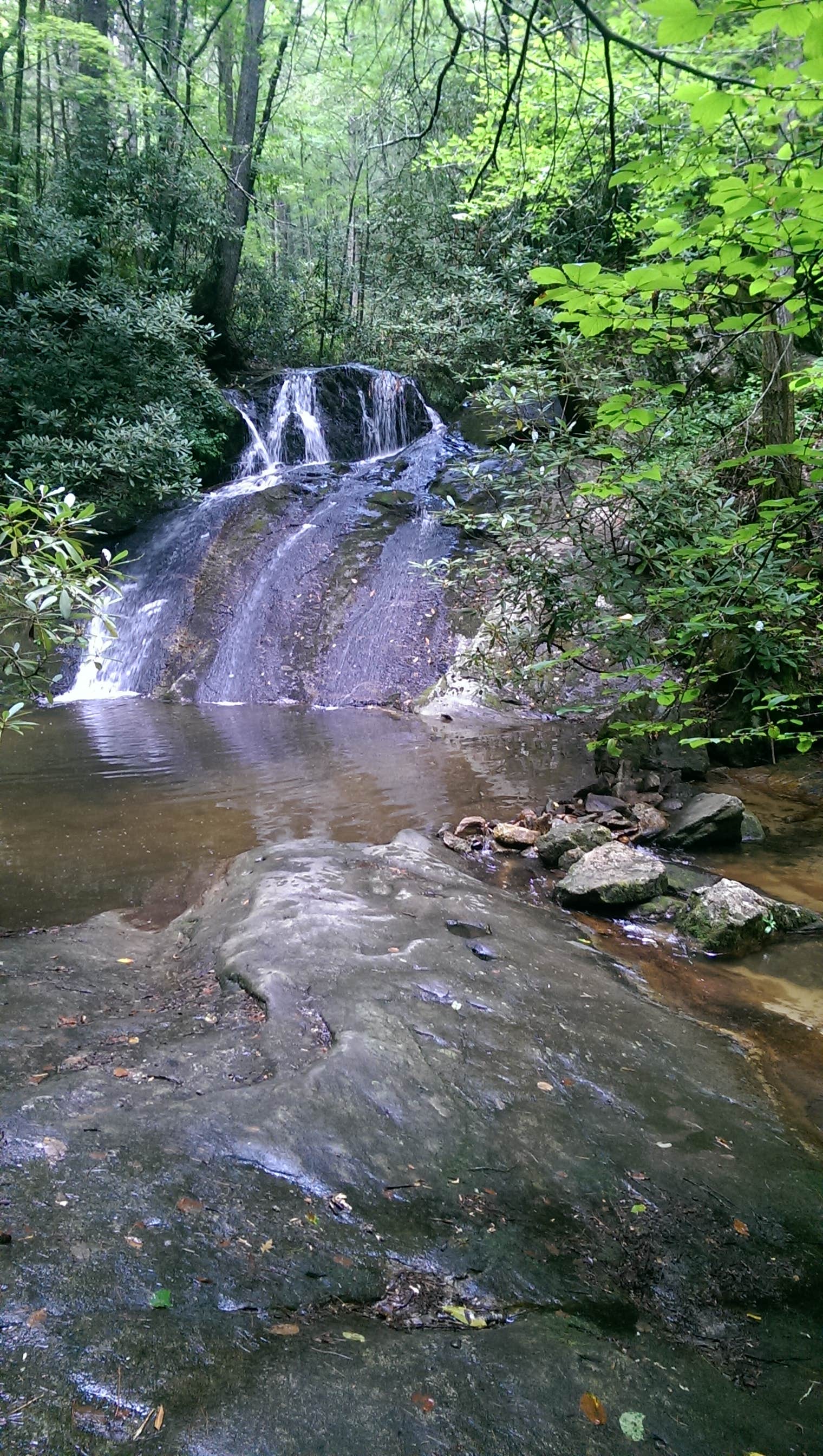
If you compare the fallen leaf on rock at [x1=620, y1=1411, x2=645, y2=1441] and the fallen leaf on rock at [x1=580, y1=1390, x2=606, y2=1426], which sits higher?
the fallen leaf on rock at [x1=580, y1=1390, x2=606, y2=1426]

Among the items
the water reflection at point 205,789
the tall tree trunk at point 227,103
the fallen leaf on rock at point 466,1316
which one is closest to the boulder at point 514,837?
the water reflection at point 205,789

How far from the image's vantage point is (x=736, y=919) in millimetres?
4301

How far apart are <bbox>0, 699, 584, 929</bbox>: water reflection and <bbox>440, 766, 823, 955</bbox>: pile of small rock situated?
595mm

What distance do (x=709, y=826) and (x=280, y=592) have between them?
8814 millimetres

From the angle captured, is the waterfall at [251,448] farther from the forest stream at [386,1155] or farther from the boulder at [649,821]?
the boulder at [649,821]

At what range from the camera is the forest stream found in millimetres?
1512

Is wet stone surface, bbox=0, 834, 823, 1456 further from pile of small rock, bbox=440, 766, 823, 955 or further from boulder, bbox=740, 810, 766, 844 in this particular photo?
boulder, bbox=740, 810, 766, 844

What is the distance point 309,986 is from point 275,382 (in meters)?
16.2

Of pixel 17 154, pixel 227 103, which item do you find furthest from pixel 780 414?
pixel 17 154

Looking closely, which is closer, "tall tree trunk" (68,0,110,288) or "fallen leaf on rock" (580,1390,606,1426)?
"fallen leaf on rock" (580,1390,606,1426)

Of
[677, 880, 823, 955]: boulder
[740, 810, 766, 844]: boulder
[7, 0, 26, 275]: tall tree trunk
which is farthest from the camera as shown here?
[7, 0, 26, 275]: tall tree trunk

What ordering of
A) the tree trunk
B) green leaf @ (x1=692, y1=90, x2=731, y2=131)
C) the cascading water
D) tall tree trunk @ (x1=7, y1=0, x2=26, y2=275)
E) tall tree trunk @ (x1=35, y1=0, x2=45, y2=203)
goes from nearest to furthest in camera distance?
green leaf @ (x1=692, y1=90, x2=731, y2=131) < the tree trunk < the cascading water < tall tree trunk @ (x1=7, y1=0, x2=26, y2=275) < tall tree trunk @ (x1=35, y1=0, x2=45, y2=203)

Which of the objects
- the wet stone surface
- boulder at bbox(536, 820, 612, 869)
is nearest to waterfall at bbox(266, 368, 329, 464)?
boulder at bbox(536, 820, 612, 869)

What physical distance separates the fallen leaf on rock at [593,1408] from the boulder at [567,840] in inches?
155
